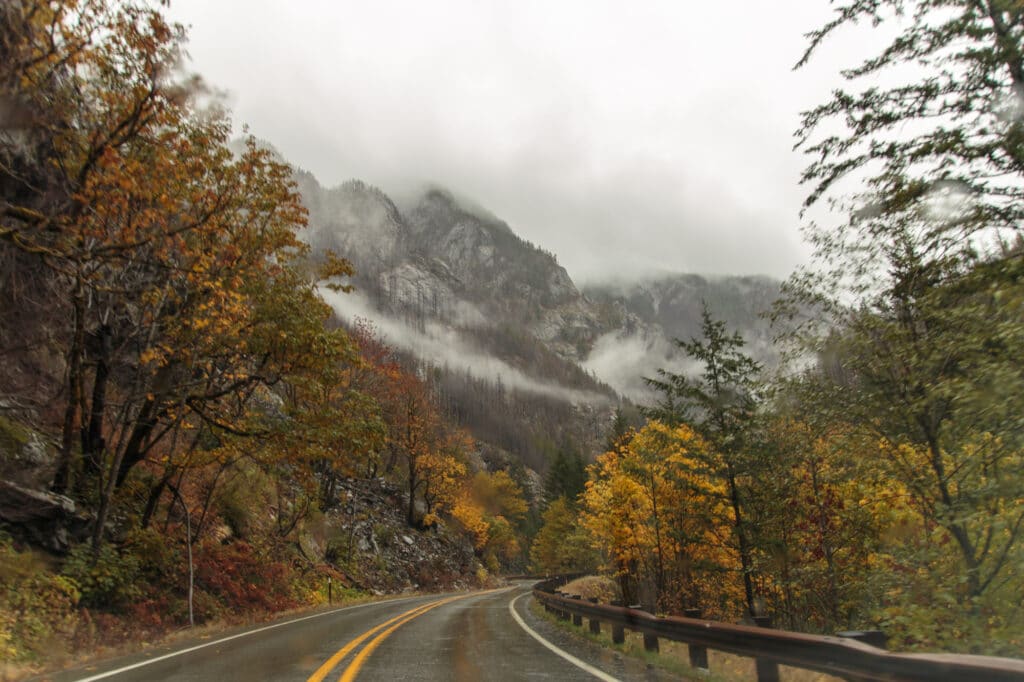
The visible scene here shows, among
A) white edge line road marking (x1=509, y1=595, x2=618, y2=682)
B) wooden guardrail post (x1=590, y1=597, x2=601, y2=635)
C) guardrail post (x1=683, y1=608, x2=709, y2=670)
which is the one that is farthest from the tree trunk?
guardrail post (x1=683, y1=608, x2=709, y2=670)

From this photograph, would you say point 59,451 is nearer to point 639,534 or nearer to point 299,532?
point 299,532

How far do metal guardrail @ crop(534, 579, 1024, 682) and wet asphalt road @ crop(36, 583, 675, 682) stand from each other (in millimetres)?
613

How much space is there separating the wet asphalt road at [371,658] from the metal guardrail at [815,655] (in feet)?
2.01

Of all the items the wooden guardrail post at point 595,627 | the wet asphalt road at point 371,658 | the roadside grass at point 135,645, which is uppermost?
the wooden guardrail post at point 595,627

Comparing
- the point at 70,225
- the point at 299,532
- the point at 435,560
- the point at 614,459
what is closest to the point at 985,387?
the point at 70,225

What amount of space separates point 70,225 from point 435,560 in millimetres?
39151

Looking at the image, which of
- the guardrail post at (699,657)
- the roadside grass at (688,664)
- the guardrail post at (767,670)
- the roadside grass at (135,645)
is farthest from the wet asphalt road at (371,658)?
the guardrail post at (767,670)

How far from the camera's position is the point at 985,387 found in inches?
277

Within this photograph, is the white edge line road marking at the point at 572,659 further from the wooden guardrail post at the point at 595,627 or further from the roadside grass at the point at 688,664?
the wooden guardrail post at the point at 595,627

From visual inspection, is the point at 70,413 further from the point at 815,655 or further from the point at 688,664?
the point at 815,655

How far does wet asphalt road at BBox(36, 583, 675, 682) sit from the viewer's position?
24.0ft

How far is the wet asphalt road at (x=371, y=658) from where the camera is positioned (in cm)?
732

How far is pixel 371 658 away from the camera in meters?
8.64

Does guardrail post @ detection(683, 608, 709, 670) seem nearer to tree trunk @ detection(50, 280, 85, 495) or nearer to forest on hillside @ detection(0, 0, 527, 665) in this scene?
forest on hillside @ detection(0, 0, 527, 665)
